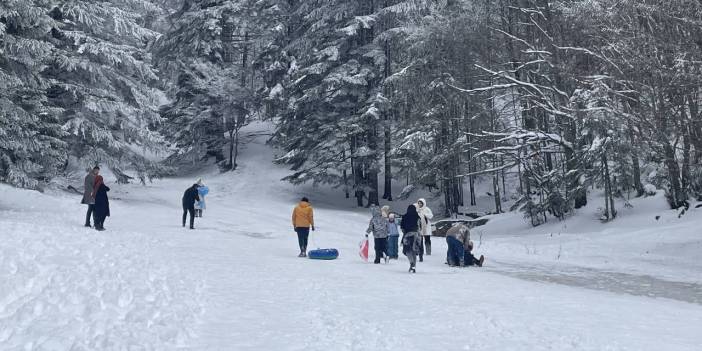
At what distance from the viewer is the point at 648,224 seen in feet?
68.0

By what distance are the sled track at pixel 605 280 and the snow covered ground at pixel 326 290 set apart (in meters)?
0.05

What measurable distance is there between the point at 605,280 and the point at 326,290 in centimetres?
694

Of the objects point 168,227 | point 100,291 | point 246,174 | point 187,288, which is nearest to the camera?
point 100,291

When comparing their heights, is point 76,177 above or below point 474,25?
below

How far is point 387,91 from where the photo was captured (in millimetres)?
33719

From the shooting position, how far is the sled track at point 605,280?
1202 centimetres

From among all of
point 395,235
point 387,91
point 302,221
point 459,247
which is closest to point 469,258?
point 459,247

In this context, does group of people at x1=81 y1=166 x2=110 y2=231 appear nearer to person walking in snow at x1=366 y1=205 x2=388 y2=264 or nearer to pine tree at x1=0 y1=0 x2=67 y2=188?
pine tree at x1=0 y1=0 x2=67 y2=188

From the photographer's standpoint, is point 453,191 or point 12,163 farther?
point 453,191

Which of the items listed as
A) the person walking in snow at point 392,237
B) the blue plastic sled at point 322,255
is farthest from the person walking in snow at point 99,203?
the person walking in snow at point 392,237

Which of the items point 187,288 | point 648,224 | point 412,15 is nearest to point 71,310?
point 187,288

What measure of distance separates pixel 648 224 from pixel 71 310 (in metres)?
18.8

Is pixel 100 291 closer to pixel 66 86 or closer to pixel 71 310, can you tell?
pixel 71 310

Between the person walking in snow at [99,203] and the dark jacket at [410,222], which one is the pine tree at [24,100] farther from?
the dark jacket at [410,222]
